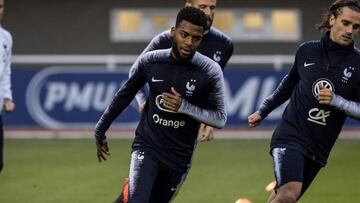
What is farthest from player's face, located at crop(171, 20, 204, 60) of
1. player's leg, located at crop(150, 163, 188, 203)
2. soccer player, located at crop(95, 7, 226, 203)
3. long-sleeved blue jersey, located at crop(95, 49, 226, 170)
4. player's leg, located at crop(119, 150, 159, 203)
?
player's leg, located at crop(150, 163, 188, 203)

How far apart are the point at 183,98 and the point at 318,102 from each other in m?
1.41

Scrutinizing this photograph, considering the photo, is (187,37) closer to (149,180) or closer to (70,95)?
(149,180)

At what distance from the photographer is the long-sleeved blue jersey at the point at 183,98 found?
976 cm

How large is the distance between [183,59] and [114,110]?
2.60 feet

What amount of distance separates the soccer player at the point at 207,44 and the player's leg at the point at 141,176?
1.12 m

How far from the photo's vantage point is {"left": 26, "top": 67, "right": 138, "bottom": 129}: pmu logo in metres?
24.9

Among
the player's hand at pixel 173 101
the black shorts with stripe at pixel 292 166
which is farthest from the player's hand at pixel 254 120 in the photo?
the player's hand at pixel 173 101

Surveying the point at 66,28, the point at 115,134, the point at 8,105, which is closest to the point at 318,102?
the point at 8,105

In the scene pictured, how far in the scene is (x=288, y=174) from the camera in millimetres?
10188

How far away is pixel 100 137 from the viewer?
10.0 metres

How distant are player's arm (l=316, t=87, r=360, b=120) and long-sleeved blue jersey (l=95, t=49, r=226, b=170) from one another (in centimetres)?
90

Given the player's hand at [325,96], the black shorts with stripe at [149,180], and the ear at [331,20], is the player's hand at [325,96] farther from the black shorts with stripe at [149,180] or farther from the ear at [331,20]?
the black shorts with stripe at [149,180]

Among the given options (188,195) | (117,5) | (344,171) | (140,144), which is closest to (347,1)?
(140,144)

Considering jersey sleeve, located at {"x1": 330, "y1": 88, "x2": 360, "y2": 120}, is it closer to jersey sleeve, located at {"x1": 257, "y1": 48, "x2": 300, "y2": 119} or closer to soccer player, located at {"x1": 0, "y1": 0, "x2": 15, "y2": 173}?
jersey sleeve, located at {"x1": 257, "y1": 48, "x2": 300, "y2": 119}
